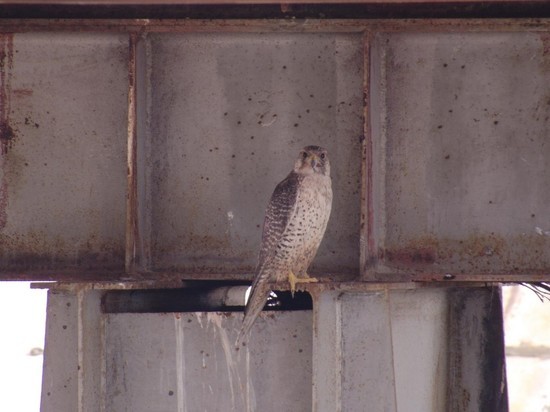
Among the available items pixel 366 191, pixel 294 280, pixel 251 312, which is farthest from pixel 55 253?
pixel 366 191

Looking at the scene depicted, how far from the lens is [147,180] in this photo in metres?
5.32

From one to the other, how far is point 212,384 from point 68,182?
1.58 meters

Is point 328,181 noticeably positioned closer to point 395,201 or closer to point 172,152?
point 395,201

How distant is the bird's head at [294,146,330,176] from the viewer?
199 inches

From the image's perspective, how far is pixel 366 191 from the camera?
5027 mm

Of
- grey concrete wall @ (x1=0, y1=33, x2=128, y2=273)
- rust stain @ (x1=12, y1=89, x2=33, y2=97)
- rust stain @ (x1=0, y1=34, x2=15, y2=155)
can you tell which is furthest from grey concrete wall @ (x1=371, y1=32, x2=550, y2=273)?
rust stain @ (x1=0, y1=34, x2=15, y2=155)

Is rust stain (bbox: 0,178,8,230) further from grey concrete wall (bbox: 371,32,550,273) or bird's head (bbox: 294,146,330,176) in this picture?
grey concrete wall (bbox: 371,32,550,273)

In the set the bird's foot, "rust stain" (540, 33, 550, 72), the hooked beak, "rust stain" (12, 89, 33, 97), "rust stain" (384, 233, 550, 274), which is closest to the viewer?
the bird's foot

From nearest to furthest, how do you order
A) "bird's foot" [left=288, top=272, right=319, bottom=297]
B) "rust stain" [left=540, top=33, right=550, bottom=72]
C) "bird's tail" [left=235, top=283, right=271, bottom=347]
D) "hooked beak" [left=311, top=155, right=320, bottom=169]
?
"bird's tail" [left=235, top=283, right=271, bottom=347]
"bird's foot" [left=288, top=272, right=319, bottom=297]
"hooked beak" [left=311, top=155, right=320, bottom=169]
"rust stain" [left=540, top=33, right=550, bottom=72]

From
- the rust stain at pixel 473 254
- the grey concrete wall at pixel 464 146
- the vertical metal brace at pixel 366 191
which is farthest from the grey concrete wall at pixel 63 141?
the rust stain at pixel 473 254

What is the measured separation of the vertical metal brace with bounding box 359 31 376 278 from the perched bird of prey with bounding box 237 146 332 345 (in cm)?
27

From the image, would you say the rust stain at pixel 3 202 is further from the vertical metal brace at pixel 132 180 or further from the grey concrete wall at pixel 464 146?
the grey concrete wall at pixel 464 146

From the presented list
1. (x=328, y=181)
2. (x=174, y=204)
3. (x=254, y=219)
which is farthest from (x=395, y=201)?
(x=174, y=204)

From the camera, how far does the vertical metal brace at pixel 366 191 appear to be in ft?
16.4
